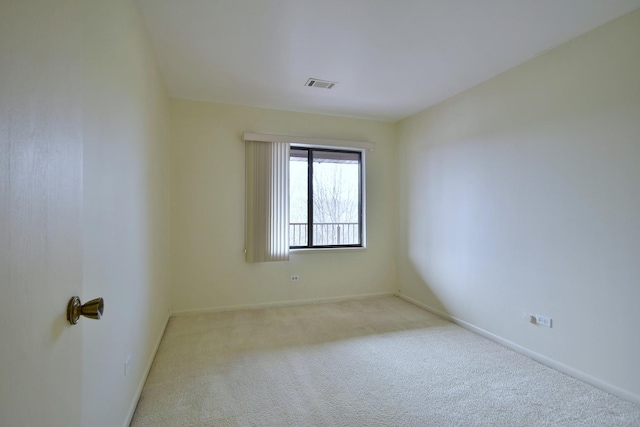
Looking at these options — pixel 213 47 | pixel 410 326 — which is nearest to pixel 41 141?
pixel 213 47

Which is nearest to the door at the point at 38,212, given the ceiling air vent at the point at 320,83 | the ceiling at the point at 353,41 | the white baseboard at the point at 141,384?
the white baseboard at the point at 141,384

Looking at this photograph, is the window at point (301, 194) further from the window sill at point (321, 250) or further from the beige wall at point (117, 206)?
the beige wall at point (117, 206)

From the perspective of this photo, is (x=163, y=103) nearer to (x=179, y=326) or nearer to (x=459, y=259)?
(x=179, y=326)

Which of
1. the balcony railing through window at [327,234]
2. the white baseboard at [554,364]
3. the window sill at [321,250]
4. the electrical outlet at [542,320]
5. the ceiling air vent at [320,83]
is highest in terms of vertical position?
the ceiling air vent at [320,83]

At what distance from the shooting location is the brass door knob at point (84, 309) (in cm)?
79

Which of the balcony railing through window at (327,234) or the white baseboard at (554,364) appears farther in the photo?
the balcony railing through window at (327,234)

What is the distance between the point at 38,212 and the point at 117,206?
4.01ft

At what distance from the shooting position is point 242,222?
407cm

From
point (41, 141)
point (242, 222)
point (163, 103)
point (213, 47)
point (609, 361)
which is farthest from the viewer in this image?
point (242, 222)

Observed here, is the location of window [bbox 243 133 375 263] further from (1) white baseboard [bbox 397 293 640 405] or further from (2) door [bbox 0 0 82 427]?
(2) door [bbox 0 0 82 427]

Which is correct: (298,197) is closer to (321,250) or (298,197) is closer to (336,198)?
(336,198)

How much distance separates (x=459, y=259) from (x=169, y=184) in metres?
3.74

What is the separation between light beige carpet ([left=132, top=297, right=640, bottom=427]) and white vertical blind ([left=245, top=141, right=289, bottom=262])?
981mm

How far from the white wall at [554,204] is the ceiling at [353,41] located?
328 mm
